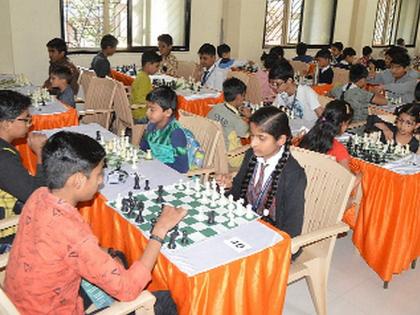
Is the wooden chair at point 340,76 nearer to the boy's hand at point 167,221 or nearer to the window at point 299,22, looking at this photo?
the window at point 299,22

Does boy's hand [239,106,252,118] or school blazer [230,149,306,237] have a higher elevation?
boy's hand [239,106,252,118]

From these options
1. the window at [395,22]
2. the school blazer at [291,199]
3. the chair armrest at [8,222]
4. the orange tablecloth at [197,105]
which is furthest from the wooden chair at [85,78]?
the window at [395,22]

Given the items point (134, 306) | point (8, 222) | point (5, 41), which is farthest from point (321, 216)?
point (5, 41)

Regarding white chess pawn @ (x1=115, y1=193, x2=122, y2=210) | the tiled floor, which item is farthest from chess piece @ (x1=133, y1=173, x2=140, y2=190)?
the tiled floor

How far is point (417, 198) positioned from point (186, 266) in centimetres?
192

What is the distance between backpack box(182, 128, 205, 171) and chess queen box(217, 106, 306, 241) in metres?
0.73

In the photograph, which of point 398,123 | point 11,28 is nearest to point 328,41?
point 11,28

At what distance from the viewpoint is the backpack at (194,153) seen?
3202 mm

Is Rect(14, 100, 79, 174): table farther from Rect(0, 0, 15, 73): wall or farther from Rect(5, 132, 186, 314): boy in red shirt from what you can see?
Rect(0, 0, 15, 73): wall

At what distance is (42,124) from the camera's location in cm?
404

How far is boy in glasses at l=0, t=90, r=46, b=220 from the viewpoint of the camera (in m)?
2.39

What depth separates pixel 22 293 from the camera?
1.61m

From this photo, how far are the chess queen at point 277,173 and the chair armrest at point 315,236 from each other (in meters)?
0.13

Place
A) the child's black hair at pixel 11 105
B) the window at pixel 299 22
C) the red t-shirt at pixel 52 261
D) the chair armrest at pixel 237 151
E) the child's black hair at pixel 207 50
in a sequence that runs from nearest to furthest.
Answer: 1. the red t-shirt at pixel 52 261
2. the child's black hair at pixel 11 105
3. the chair armrest at pixel 237 151
4. the child's black hair at pixel 207 50
5. the window at pixel 299 22
